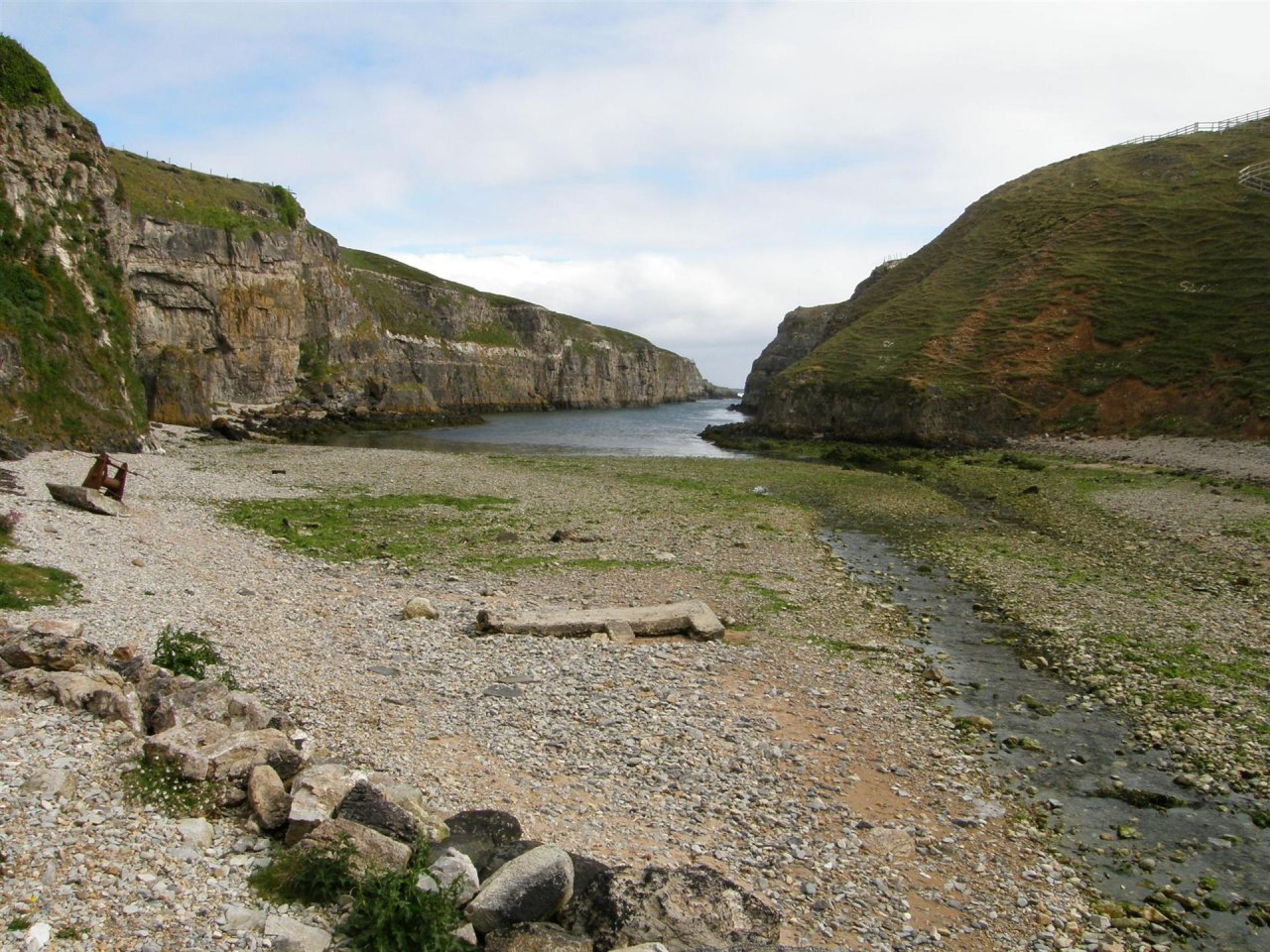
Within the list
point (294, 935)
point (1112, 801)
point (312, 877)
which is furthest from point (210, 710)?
point (1112, 801)

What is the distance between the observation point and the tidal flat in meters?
9.30

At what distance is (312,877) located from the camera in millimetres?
7195

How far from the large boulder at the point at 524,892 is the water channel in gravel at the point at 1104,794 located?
6.61 meters

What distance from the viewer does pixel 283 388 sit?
98.2m

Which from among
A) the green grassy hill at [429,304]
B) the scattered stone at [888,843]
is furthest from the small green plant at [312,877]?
the green grassy hill at [429,304]

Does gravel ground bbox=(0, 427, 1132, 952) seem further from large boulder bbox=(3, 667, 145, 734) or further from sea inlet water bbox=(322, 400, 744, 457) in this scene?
sea inlet water bbox=(322, 400, 744, 457)

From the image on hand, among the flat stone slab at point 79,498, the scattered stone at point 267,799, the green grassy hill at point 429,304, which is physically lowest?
the scattered stone at point 267,799

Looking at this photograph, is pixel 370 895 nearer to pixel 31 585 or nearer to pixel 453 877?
pixel 453 877

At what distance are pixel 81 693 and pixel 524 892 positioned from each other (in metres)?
6.01

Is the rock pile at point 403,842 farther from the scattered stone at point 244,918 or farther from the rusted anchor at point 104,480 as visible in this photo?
the rusted anchor at point 104,480

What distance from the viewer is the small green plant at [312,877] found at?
7129mm

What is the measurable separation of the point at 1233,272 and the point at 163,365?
9685 cm

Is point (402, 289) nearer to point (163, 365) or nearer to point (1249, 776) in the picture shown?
point (163, 365)

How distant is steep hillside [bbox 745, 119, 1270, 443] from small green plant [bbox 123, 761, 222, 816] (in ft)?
214
